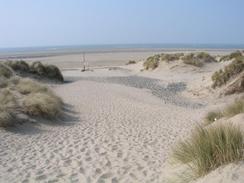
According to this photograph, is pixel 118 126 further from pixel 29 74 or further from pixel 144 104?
pixel 29 74

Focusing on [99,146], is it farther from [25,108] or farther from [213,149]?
[213,149]

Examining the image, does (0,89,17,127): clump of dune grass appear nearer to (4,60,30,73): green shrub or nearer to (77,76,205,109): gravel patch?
(77,76,205,109): gravel patch

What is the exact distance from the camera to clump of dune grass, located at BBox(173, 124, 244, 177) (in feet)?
15.4

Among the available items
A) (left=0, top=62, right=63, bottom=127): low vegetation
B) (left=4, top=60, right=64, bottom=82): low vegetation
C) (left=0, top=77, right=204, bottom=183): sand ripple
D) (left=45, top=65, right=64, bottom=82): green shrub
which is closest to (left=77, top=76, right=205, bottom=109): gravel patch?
Result: (left=0, top=77, right=204, bottom=183): sand ripple

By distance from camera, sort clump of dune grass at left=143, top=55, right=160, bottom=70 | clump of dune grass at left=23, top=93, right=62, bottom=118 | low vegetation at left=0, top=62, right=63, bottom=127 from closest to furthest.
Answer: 1. low vegetation at left=0, top=62, right=63, bottom=127
2. clump of dune grass at left=23, top=93, right=62, bottom=118
3. clump of dune grass at left=143, top=55, right=160, bottom=70

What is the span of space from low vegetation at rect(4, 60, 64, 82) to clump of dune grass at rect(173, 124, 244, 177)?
19585 mm

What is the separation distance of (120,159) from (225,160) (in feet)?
10.6

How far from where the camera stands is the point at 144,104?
15875 mm

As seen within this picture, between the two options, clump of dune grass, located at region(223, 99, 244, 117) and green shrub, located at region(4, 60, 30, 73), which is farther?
green shrub, located at region(4, 60, 30, 73)

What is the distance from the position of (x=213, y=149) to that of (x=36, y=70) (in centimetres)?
2076

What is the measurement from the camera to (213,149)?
4.97 meters

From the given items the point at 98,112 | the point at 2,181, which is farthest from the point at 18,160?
the point at 98,112

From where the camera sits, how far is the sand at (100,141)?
6695 millimetres

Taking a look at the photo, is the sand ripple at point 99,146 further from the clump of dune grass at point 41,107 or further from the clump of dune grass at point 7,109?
the clump of dune grass at point 41,107
